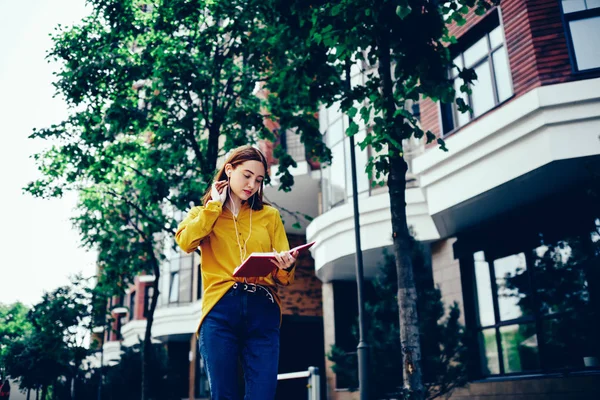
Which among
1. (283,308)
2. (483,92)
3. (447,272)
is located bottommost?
(447,272)

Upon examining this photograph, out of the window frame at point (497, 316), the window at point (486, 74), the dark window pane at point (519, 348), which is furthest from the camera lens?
the window at point (486, 74)

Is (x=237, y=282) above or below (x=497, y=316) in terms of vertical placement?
below

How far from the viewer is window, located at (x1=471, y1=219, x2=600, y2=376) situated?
9.34 meters

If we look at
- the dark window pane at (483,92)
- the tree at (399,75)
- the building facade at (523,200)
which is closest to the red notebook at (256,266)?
the tree at (399,75)

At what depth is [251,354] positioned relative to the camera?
259 centimetres

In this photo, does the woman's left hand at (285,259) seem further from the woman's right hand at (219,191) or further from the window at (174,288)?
the window at (174,288)

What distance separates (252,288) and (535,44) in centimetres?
875

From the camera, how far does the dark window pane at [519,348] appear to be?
10570 millimetres

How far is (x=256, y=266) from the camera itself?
8.11ft

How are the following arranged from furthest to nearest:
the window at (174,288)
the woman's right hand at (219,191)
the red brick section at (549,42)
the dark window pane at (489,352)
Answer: the window at (174,288), the dark window pane at (489,352), the red brick section at (549,42), the woman's right hand at (219,191)

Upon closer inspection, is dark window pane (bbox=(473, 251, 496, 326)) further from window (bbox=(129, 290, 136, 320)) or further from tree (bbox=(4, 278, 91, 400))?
window (bbox=(129, 290, 136, 320))

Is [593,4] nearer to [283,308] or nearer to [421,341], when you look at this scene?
[421,341]

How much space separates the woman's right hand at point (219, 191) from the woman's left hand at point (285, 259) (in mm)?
448

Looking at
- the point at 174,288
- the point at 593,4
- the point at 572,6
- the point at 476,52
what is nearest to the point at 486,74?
the point at 476,52
